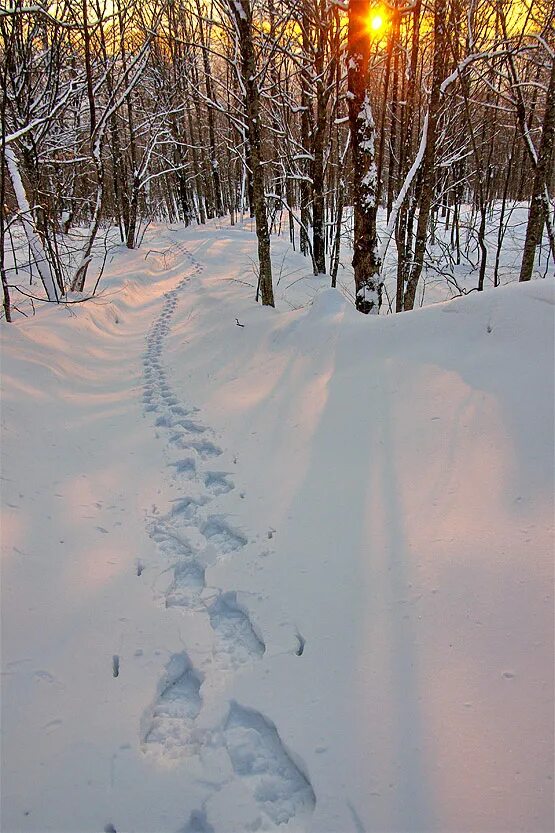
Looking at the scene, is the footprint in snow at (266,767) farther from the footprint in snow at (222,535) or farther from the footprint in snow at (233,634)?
the footprint in snow at (222,535)

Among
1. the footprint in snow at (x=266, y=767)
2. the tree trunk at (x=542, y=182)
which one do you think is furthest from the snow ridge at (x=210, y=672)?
the tree trunk at (x=542, y=182)

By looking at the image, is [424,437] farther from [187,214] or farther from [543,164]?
[187,214]

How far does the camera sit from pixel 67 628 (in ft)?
7.75

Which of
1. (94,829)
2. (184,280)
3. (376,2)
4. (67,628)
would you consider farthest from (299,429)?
(184,280)

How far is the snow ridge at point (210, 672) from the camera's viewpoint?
1.75 meters

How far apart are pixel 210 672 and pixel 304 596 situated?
642 mm

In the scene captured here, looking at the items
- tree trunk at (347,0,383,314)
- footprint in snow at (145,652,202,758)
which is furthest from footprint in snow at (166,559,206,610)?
tree trunk at (347,0,383,314)

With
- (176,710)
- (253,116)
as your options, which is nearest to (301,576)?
(176,710)

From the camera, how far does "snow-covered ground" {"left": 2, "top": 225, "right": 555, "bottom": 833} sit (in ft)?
5.49

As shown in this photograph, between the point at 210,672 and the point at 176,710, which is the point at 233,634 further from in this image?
the point at 176,710

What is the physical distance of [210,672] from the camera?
2189mm

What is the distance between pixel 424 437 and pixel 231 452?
1.80m

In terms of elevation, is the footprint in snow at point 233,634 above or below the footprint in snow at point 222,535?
below

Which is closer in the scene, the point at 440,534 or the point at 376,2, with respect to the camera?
the point at 440,534
